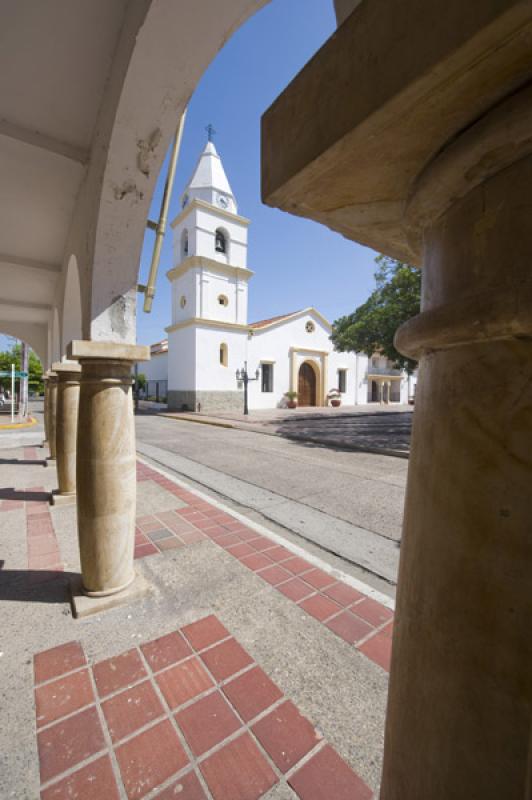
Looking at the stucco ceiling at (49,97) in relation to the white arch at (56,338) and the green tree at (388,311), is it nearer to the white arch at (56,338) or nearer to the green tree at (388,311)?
the white arch at (56,338)

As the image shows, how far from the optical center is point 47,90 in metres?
2.20

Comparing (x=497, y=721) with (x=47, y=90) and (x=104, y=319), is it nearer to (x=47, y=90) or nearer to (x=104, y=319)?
(x=104, y=319)

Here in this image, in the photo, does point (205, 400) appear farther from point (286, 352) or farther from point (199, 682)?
point (199, 682)

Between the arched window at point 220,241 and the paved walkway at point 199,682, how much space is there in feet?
Answer: 66.2

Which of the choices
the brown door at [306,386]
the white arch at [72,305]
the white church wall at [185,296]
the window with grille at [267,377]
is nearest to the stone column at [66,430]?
the white arch at [72,305]

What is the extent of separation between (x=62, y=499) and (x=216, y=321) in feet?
54.6

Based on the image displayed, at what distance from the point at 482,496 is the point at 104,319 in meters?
2.43

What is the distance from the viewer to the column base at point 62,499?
14.1ft

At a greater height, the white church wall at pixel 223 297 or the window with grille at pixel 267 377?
the white church wall at pixel 223 297

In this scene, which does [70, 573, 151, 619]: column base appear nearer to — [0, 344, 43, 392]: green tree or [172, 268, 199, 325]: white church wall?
[172, 268, 199, 325]: white church wall

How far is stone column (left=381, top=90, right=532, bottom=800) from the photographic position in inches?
20.3

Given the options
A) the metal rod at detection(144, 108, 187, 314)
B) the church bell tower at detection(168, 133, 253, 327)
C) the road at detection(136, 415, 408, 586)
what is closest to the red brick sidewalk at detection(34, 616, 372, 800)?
the road at detection(136, 415, 408, 586)

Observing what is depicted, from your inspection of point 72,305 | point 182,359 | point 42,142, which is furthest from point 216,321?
point 42,142

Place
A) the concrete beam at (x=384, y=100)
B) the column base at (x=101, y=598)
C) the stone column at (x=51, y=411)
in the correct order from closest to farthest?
the concrete beam at (x=384, y=100), the column base at (x=101, y=598), the stone column at (x=51, y=411)
